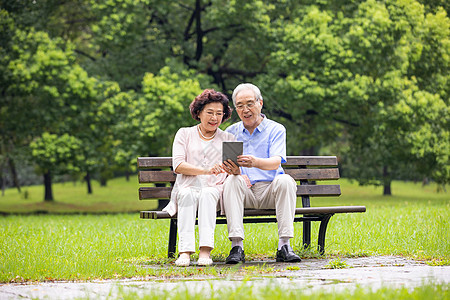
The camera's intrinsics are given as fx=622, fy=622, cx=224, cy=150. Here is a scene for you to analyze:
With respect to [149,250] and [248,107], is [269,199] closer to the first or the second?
[248,107]

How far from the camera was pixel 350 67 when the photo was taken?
65.1 feet

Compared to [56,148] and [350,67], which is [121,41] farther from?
[350,67]

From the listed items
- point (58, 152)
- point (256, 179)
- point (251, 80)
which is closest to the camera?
point (256, 179)

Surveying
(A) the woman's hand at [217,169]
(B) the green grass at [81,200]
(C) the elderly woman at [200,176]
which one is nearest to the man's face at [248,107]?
(C) the elderly woman at [200,176]

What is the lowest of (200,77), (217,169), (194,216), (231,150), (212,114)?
(194,216)

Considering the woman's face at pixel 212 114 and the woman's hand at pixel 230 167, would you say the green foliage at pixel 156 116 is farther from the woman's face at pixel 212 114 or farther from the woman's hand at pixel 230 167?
the woman's hand at pixel 230 167

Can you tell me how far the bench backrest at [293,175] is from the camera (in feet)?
20.1

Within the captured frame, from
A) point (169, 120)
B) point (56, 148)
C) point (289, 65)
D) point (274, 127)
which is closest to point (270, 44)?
point (289, 65)

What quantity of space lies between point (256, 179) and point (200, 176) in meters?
0.53

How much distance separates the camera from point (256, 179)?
19.2 ft

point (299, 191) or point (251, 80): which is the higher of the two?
point (251, 80)

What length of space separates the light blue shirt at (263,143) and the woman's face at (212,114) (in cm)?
31

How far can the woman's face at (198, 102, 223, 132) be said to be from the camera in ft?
19.0

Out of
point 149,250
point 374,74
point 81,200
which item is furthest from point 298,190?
point 81,200
